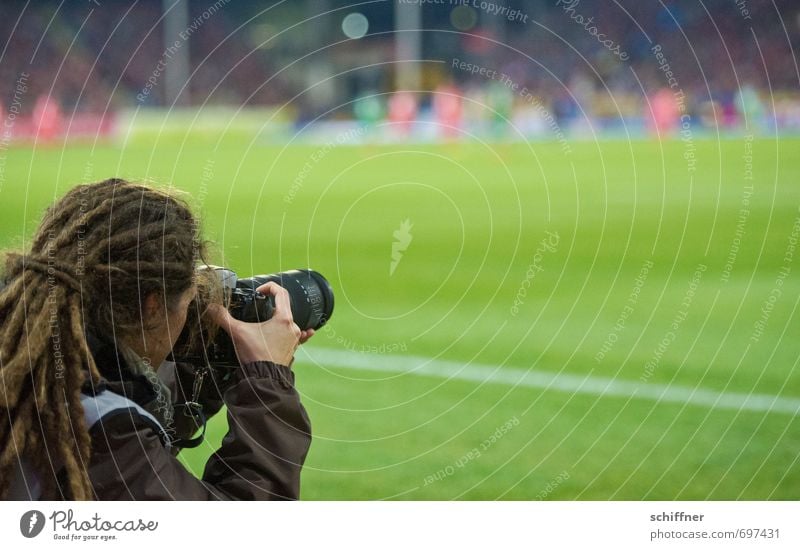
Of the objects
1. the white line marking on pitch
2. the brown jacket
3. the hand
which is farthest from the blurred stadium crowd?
the brown jacket

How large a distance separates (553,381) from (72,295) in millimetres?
2313

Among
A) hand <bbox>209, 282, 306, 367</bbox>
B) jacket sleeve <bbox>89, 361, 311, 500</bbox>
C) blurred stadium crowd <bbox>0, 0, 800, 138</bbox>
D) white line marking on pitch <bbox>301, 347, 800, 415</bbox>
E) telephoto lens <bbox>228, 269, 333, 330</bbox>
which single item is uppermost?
blurred stadium crowd <bbox>0, 0, 800, 138</bbox>

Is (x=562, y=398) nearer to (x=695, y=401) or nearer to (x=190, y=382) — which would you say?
(x=695, y=401)

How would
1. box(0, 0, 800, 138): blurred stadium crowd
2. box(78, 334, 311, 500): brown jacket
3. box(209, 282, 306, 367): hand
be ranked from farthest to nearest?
1. box(0, 0, 800, 138): blurred stadium crowd
2. box(209, 282, 306, 367): hand
3. box(78, 334, 311, 500): brown jacket

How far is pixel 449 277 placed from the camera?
19.0 feet

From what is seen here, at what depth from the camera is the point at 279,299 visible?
173 cm

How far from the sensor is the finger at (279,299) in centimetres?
171

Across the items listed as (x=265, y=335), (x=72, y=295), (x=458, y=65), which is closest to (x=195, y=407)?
(x=265, y=335)

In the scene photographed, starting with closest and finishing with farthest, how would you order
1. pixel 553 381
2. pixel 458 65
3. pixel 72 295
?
pixel 72 295
pixel 553 381
pixel 458 65

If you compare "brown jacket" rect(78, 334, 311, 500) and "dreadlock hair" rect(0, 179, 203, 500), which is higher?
"dreadlock hair" rect(0, 179, 203, 500)

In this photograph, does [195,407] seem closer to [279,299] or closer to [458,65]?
[279,299]

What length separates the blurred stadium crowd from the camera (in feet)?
52.4

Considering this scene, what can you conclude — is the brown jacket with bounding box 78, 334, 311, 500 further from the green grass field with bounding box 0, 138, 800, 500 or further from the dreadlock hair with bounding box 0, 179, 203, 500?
the green grass field with bounding box 0, 138, 800, 500

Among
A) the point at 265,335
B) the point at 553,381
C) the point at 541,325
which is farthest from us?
the point at 541,325
